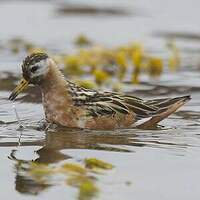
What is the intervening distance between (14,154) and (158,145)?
1.97 meters

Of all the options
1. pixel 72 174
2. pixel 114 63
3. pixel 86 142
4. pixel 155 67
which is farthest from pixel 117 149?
pixel 114 63

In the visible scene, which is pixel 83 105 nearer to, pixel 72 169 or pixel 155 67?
pixel 72 169

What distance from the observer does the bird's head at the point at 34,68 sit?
13531 millimetres

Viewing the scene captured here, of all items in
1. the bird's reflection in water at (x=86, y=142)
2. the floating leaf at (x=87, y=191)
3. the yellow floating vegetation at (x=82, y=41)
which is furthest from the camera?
the yellow floating vegetation at (x=82, y=41)

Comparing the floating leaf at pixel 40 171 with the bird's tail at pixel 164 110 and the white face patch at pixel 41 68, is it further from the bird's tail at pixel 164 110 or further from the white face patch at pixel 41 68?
the bird's tail at pixel 164 110

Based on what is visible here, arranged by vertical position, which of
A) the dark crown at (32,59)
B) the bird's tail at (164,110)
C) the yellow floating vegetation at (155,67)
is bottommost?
the bird's tail at (164,110)

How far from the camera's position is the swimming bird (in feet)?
44.1

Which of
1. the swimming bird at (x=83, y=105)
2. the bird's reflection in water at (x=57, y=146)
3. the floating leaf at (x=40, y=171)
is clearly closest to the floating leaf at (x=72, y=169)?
the floating leaf at (x=40, y=171)

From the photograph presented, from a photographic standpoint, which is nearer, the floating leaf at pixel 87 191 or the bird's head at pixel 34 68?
the floating leaf at pixel 87 191

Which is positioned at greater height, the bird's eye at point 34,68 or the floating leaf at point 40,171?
the bird's eye at point 34,68

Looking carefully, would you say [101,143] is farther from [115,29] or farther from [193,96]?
[115,29]

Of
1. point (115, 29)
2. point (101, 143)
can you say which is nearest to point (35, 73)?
point (101, 143)

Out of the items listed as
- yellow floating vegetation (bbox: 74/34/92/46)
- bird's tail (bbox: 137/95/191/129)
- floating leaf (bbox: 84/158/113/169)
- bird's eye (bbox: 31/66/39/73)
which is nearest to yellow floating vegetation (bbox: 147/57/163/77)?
yellow floating vegetation (bbox: 74/34/92/46)

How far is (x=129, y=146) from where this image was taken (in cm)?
1265
